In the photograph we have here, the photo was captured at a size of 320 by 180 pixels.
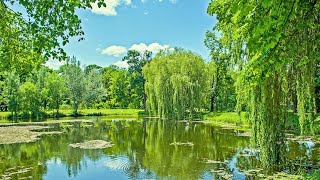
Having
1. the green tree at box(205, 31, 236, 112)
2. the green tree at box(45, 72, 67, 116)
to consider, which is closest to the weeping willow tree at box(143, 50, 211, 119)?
the green tree at box(205, 31, 236, 112)

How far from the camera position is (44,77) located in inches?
1719

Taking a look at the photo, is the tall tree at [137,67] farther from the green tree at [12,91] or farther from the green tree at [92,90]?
the green tree at [12,91]

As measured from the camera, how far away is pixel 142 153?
15.5m

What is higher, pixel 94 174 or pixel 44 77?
pixel 44 77

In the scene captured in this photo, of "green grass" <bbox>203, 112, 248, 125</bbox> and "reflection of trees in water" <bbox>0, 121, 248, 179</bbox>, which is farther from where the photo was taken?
"green grass" <bbox>203, 112, 248, 125</bbox>

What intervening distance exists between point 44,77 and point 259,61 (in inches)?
1711

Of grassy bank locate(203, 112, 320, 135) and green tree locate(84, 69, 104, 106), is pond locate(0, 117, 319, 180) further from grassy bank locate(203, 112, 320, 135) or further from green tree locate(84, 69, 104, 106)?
green tree locate(84, 69, 104, 106)

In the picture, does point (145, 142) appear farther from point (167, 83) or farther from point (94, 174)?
point (167, 83)

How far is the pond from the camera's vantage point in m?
11.5

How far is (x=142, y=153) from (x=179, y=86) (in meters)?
13.8

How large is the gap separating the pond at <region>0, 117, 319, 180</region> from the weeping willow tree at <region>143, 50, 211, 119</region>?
926 centimetres

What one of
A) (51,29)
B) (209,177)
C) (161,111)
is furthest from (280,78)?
(161,111)

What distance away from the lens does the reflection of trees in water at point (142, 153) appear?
1219 cm

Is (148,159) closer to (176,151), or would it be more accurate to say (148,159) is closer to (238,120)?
(176,151)
